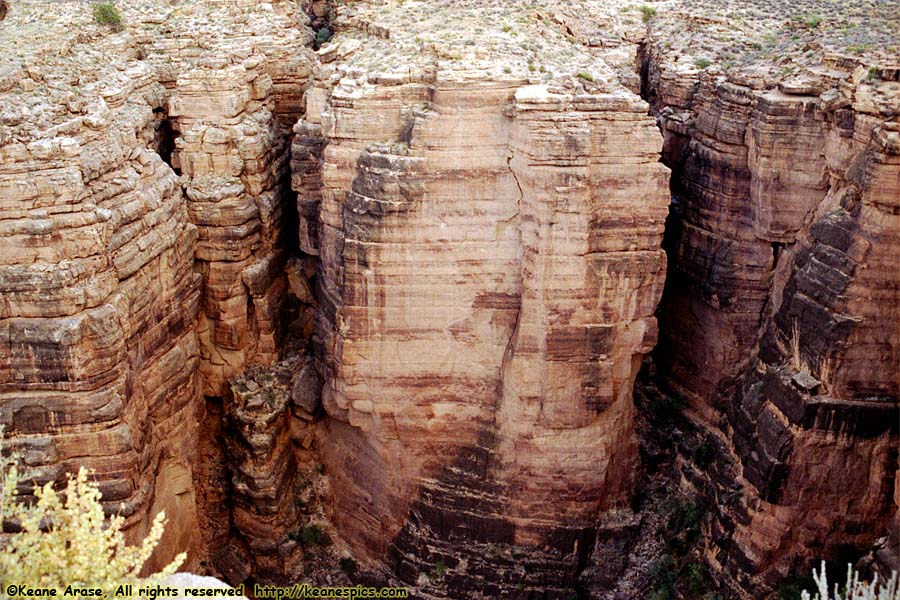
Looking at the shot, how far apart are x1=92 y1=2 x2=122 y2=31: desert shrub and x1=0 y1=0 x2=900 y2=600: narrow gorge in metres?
0.61

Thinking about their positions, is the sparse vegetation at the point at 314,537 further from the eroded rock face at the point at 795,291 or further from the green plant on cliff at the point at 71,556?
the green plant on cliff at the point at 71,556

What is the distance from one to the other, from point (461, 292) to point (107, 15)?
44.1 ft

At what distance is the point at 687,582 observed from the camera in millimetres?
27109

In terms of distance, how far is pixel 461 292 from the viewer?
26.0 meters

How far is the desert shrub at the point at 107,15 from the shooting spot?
30812mm

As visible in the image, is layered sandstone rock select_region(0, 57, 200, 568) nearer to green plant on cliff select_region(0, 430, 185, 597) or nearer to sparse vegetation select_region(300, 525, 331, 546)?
sparse vegetation select_region(300, 525, 331, 546)

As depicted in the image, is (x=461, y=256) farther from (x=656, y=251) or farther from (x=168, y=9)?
(x=168, y=9)

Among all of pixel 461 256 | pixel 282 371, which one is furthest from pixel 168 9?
pixel 461 256

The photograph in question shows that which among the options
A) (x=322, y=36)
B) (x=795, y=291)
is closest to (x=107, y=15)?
(x=322, y=36)

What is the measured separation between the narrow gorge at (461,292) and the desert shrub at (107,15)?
1.99ft

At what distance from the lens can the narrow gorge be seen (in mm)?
23438

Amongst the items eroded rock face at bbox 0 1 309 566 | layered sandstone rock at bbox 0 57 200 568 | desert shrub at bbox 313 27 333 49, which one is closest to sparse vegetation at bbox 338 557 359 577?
eroded rock face at bbox 0 1 309 566

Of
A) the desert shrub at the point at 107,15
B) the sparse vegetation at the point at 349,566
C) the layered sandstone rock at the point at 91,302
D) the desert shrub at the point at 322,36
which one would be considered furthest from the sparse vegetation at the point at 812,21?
the sparse vegetation at the point at 349,566

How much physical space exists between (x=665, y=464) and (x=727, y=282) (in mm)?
5274
